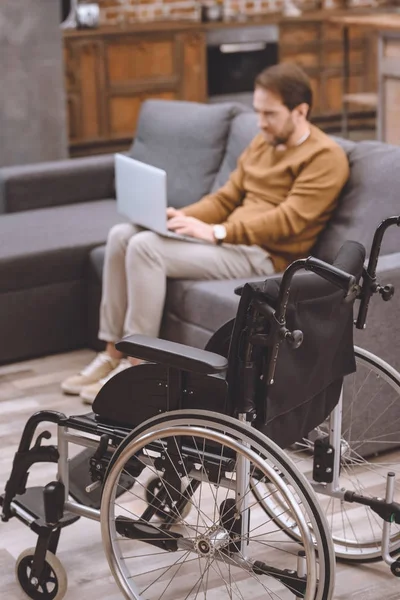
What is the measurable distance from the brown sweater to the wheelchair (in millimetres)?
1020

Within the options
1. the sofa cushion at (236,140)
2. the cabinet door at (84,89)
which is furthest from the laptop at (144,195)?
the cabinet door at (84,89)

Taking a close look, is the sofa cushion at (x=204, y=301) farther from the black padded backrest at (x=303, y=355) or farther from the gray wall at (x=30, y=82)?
the gray wall at (x=30, y=82)

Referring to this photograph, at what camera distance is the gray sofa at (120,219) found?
10.4 feet

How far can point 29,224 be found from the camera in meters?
4.10

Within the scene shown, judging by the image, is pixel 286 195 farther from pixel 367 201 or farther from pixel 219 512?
pixel 219 512

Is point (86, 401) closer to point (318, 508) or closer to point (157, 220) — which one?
point (157, 220)

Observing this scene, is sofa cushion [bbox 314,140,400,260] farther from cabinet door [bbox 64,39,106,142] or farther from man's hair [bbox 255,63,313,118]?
cabinet door [bbox 64,39,106,142]

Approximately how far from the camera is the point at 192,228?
335 centimetres

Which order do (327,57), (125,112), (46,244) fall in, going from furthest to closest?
(327,57) < (125,112) < (46,244)

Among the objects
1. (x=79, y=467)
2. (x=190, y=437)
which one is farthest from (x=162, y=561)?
(x=190, y=437)

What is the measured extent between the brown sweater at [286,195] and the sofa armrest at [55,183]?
40.7 inches

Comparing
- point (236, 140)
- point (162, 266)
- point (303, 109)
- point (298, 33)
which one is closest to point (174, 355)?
point (162, 266)

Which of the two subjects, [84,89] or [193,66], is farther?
[193,66]

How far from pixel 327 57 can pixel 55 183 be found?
4557mm
